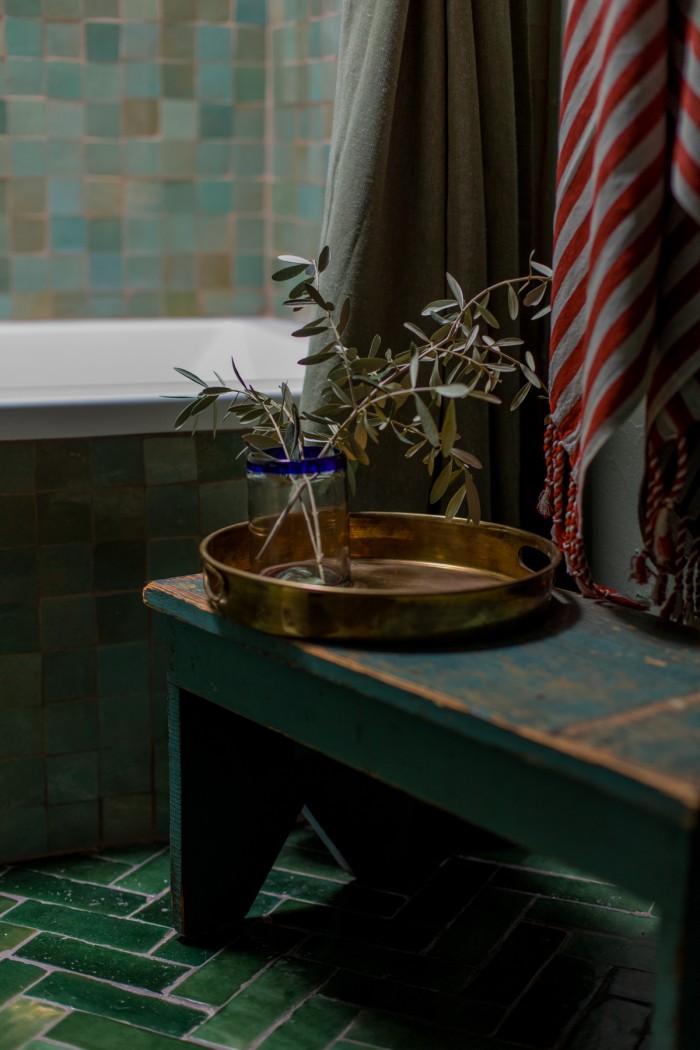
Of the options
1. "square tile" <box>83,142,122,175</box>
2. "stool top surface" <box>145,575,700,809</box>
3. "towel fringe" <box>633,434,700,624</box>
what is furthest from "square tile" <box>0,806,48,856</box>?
"square tile" <box>83,142,122,175</box>

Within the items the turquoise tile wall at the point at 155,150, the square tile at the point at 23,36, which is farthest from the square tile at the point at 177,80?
the square tile at the point at 23,36

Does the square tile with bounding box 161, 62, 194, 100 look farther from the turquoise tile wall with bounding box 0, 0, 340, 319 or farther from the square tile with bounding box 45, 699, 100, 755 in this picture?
the square tile with bounding box 45, 699, 100, 755

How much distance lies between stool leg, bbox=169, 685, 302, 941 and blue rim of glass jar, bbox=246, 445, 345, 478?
1.04 ft

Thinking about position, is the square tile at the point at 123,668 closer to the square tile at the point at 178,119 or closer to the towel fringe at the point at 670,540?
the towel fringe at the point at 670,540

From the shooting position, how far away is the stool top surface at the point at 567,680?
0.91 m

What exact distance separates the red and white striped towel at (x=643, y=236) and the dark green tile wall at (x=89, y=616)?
657 millimetres

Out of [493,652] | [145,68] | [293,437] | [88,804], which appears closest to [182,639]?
[293,437]

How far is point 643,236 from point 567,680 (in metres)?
0.42

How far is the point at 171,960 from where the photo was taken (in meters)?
1.48

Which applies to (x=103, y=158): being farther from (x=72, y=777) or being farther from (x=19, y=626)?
(x=72, y=777)

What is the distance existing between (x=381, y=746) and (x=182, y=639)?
13.7 inches

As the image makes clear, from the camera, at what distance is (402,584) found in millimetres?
1321

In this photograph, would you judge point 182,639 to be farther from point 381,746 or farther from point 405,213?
point 405,213

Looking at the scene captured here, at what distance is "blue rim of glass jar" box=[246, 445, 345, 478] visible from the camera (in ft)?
4.08
